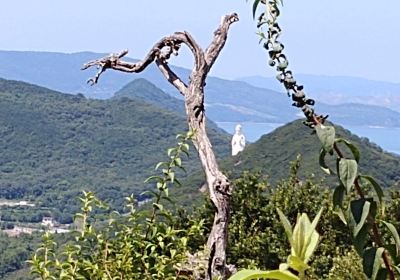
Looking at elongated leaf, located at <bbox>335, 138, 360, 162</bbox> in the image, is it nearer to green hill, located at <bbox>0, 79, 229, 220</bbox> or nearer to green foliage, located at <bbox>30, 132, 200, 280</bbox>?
green foliage, located at <bbox>30, 132, 200, 280</bbox>

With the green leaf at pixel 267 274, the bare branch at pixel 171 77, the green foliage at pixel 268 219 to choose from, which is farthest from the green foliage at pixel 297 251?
the green foliage at pixel 268 219

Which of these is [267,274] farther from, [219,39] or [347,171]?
[219,39]

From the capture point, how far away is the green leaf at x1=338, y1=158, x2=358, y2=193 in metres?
0.87

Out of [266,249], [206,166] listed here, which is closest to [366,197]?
[206,166]

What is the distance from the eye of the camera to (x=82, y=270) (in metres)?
2.29

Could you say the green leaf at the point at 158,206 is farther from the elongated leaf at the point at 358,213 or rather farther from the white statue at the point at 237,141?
the white statue at the point at 237,141

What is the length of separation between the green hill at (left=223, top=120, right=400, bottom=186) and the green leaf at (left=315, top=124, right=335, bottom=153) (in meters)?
40.5

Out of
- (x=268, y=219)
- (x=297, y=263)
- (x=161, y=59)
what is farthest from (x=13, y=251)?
(x=297, y=263)

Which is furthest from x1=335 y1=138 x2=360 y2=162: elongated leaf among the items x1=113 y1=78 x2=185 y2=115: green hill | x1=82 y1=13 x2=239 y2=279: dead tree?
x1=113 y1=78 x2=185 y2=115: green hill

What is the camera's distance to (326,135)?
2.93 feet

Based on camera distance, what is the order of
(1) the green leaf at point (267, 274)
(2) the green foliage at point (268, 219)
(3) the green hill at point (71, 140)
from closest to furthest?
(1) the green leaf at point (267, 274) → (2) the green foliage at point (268, 219) → (3) the green hill at point (71, 140)

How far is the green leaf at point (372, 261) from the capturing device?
0.87m

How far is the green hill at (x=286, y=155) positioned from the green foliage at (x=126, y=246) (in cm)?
3893

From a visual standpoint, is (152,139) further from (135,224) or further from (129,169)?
(135,224)
